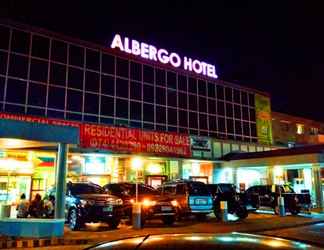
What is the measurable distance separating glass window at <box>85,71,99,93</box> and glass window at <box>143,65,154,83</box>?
444 centimetres

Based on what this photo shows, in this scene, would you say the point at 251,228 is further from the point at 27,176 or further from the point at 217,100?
the point at 217,100

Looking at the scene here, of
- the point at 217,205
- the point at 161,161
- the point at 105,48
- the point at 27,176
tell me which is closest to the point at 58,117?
the point at 27,176

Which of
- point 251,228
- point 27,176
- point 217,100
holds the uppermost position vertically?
point 217,100

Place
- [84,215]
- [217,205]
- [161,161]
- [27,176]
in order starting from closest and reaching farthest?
[84,215] < [217,205] < [27,176] < [161,161]

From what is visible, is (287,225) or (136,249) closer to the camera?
(136,249)

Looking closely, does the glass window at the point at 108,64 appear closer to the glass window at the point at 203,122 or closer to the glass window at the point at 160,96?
the glass window at the point at 160,96

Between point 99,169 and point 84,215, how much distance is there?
446 inches

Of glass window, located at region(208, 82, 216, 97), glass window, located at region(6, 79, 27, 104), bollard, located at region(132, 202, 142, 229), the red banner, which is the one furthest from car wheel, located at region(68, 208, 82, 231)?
glass window, located at region(208, 82, 216, 97)

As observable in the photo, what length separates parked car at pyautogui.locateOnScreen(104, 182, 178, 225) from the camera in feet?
58.5

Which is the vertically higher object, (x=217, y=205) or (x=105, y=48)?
(x=105, y=48)

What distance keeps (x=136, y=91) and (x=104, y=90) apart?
289 cm

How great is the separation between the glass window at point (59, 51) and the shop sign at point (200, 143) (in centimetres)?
1204

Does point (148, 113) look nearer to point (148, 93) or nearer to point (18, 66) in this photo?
point (148, 93)

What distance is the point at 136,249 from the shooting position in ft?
8.63
